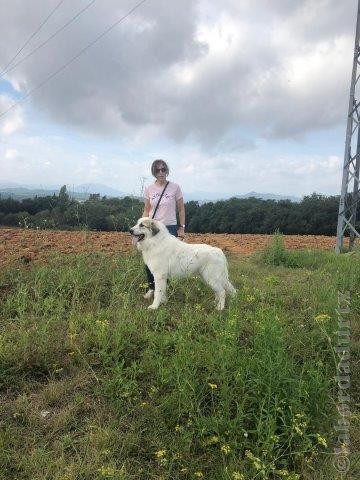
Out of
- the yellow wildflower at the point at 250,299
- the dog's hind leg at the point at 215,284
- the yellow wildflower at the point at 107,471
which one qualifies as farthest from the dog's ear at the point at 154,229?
the yellow wildflower at the point at 107,471

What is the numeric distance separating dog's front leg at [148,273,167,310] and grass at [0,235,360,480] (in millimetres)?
310

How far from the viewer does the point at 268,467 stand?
263 centimetres

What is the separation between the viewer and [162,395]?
3240 mm

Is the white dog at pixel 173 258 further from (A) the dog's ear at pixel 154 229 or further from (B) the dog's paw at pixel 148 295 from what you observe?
(B) the dog's paw at pixel 148 295

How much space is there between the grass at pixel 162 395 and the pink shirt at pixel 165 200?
1476mm

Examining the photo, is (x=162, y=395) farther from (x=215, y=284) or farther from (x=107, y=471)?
(x=215, y=284)

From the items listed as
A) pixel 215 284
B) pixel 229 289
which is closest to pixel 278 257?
pixel 229 289

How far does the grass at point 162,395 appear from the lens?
271 centimetres

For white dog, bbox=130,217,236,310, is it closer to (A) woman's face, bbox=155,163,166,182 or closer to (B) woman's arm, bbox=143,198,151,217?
(B) woman's arm, bbox=143,198,151,217

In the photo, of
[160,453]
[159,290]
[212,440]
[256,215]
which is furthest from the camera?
[256,215]

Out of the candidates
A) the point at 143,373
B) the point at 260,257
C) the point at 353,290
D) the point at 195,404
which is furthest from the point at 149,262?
the point at 260,257

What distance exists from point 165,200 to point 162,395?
3.00 m

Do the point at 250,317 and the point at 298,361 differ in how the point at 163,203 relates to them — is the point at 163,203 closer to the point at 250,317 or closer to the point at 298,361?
the point at 250,317

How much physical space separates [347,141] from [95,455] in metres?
9.24
